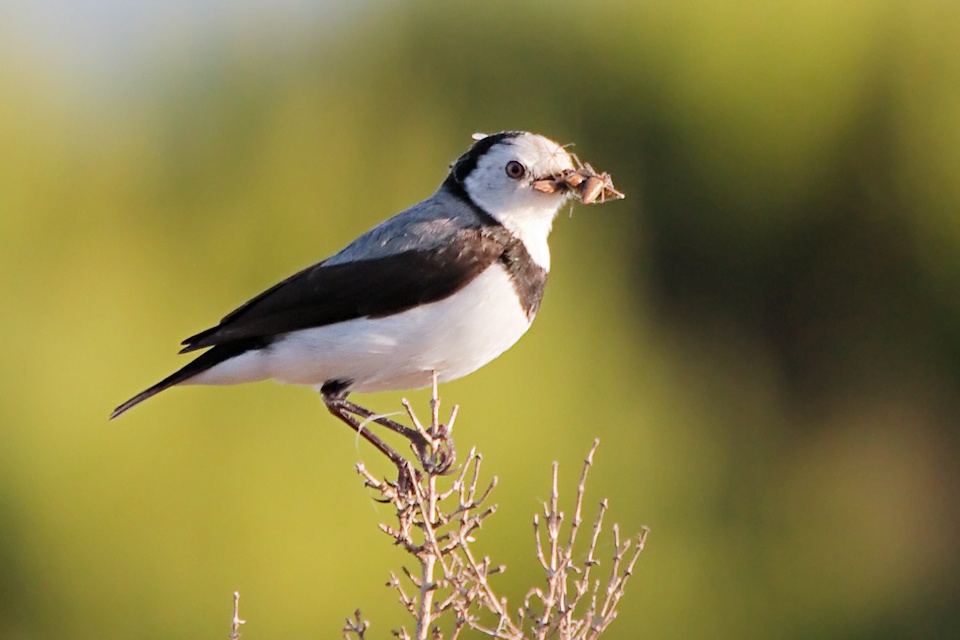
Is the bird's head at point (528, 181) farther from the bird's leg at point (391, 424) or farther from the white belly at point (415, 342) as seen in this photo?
the bird's leg at point (391, 424)

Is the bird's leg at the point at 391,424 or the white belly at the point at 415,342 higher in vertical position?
the white belly at the point at 415,342

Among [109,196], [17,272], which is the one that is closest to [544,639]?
[17,272]

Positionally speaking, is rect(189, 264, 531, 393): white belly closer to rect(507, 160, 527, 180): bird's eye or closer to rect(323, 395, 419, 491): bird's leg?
rect(323, 395, 419, 491): bird's leg

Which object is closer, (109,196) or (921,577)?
(109,196)

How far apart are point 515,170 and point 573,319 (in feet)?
18.7

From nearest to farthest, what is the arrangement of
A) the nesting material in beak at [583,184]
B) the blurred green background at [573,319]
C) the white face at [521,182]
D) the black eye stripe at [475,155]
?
the nesting material in beak at [583,184]
the white face at [521,182]
the black eye stripe at [475,155]
the blurred green background at [573,319]

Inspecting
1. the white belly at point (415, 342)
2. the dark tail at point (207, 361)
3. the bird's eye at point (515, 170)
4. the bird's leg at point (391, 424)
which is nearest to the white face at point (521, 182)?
the bird's eye at point (515, 170)

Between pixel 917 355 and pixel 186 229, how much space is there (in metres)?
7.87

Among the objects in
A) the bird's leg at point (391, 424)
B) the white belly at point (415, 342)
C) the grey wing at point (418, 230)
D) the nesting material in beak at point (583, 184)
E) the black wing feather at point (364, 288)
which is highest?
the nesting material in beak at point (583, 184)

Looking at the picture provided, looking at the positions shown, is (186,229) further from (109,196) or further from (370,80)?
(370,80)

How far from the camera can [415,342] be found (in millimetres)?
4586

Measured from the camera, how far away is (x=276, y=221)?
33.4 feet

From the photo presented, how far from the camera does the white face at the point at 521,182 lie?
4.93 metres

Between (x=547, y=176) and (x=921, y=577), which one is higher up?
(x=921, y=577)
